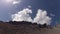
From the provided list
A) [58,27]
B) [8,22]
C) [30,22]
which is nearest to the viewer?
[58,27]

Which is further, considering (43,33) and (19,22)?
(19,22)

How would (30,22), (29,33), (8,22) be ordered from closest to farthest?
(29,33)
(8,22)
(30,22)

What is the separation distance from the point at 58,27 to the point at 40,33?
6375 millimetres

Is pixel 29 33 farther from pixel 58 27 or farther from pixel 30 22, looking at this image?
pixel 30 22

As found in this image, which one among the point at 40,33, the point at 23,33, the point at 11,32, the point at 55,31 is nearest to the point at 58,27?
the point at 55,31

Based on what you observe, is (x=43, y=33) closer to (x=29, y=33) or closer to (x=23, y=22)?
(x=29, y=33)

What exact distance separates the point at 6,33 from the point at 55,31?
10.3 metres

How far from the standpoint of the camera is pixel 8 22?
45.5m

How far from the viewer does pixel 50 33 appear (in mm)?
35125

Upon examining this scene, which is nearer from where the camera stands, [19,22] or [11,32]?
[11,32]

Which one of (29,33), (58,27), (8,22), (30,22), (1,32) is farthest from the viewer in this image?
(30,22)

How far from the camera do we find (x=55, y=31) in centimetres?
3631

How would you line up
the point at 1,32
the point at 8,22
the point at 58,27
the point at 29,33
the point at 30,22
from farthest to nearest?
1. the point at 30,22
2. the point at 8,22
3. the point at 58,27
4. the point at 29,33
5. the point at 1,32

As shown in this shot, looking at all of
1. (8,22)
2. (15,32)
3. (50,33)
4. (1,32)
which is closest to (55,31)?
(50,33)
